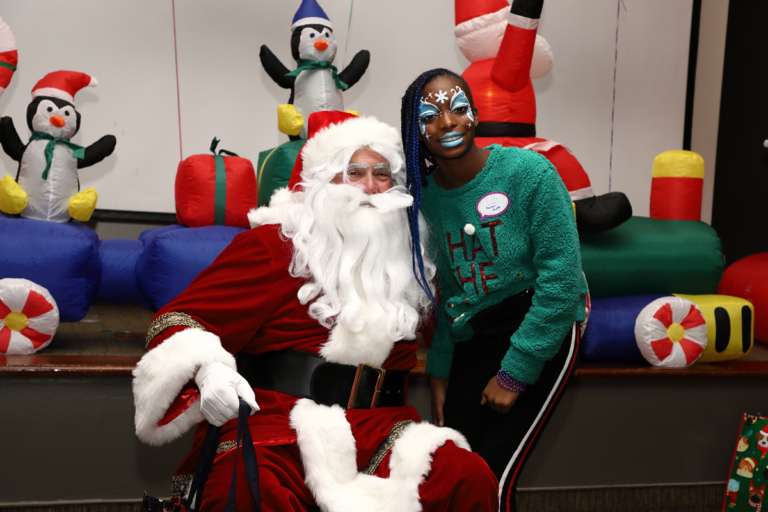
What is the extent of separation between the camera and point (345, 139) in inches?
70.2

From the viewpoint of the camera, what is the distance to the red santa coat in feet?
4.68

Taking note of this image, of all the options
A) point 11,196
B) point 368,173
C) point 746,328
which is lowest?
point 746,328

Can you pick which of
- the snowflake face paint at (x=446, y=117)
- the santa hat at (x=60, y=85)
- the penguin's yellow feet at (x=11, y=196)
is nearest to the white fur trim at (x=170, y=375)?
the snowflake face paint at (x=446, y=117)

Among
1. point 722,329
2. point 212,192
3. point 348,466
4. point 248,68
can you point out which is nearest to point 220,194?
point 212,192

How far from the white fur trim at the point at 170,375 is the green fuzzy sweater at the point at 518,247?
611 millimetres

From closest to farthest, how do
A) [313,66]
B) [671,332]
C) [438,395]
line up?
[438,395] < [671,332] < [313,66]

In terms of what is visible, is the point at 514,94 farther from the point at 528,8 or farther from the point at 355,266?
the point at 355,266

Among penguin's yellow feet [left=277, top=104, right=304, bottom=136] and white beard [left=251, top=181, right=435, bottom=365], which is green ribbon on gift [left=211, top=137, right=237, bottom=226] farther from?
white beard [left=251, top=181, right=435, bottom=365]

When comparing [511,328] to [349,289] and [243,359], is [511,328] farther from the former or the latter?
[243,359]

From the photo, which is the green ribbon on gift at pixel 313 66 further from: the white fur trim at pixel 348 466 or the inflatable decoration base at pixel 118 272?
the white fur trim at pixel 348 466

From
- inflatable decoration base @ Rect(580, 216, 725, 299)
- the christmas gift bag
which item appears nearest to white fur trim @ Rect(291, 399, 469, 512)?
inflatable decoration base @ Rect(580, 216, 725, 299)

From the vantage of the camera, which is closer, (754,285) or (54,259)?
(54,259)

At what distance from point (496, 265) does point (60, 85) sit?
228 cm

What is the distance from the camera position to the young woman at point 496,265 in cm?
151
